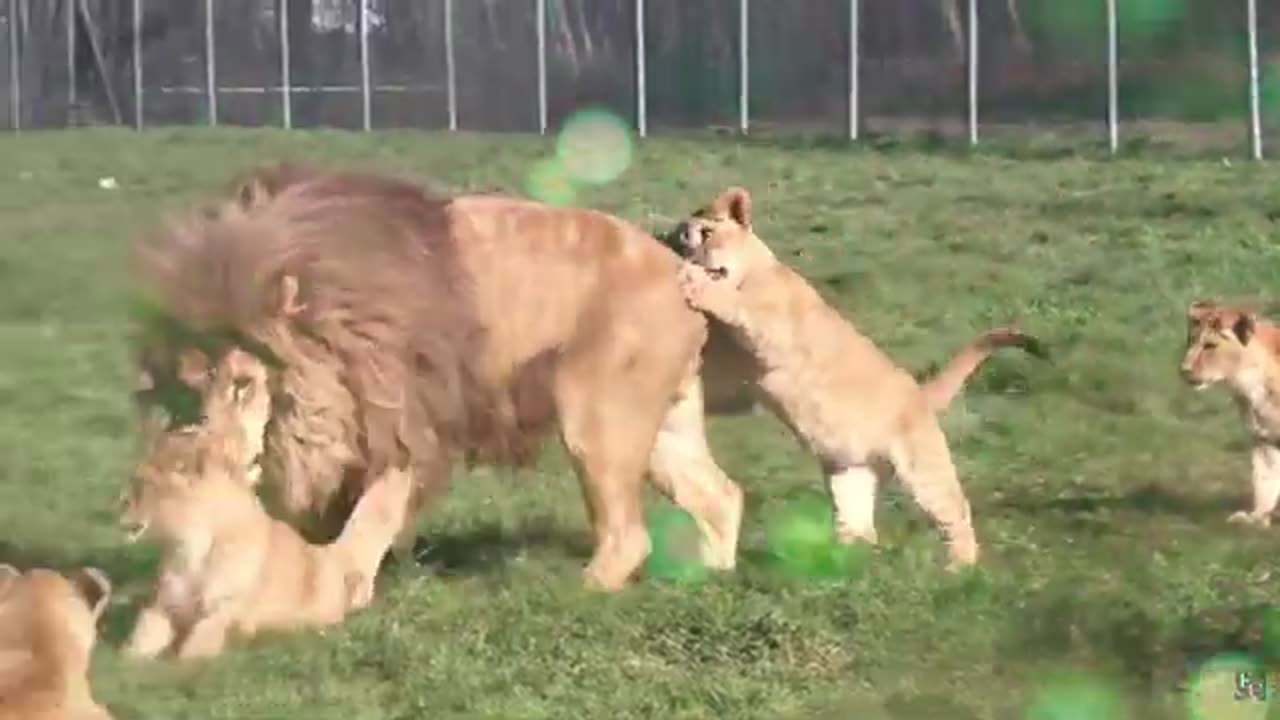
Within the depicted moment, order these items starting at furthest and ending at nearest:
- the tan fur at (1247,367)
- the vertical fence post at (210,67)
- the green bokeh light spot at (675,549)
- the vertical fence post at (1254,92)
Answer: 1. the vertical fence post at (210,67)
2. the vertical fence post at (1254,92)
3. the tan fur at (1247,367)
4. the green bokeh light spot at (675,549)

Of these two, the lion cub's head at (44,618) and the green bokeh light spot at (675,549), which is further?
the green bokeh light spot at (675,549)

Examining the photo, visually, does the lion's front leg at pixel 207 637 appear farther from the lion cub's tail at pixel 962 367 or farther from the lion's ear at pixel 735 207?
the lion cub's tail at pixel 962 367

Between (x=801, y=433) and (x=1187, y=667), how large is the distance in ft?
5.83

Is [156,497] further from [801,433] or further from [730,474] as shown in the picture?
[730,474]

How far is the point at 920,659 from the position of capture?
580cm

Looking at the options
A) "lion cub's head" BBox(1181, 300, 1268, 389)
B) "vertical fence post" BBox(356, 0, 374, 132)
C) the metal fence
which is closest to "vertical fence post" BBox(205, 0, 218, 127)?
the metal fence

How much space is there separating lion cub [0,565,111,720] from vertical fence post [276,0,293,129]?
20.2 metres

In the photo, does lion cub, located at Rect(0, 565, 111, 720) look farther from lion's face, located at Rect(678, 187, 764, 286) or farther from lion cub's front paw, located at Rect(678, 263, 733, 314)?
lion's face, located at Rect(678, 187, 764, 286)

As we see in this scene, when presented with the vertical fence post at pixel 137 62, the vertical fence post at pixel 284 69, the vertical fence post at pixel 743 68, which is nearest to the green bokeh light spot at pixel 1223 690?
the vertical fence post at pixel 743 68

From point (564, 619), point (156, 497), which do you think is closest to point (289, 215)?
point (156, 497)

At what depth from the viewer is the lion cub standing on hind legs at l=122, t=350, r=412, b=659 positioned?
592cm

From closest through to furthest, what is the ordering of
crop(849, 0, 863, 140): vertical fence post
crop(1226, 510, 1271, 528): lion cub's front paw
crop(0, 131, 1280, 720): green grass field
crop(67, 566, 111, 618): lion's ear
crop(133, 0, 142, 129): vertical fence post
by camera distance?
1. crop(67, 566, 111, 618): lion's ear
2. crop(0, 131, 1280, 720): green grass field
3. crop(1226, 510, 1271, 528): lion cub's front paw
4. crop(849, 0, 863, 140): vertical fence post
5. crop(133, 0, 142, 129): vertical fence post

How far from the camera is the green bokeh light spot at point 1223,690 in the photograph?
5.07 meters

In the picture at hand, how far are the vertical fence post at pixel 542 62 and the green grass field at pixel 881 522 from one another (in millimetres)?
6682
